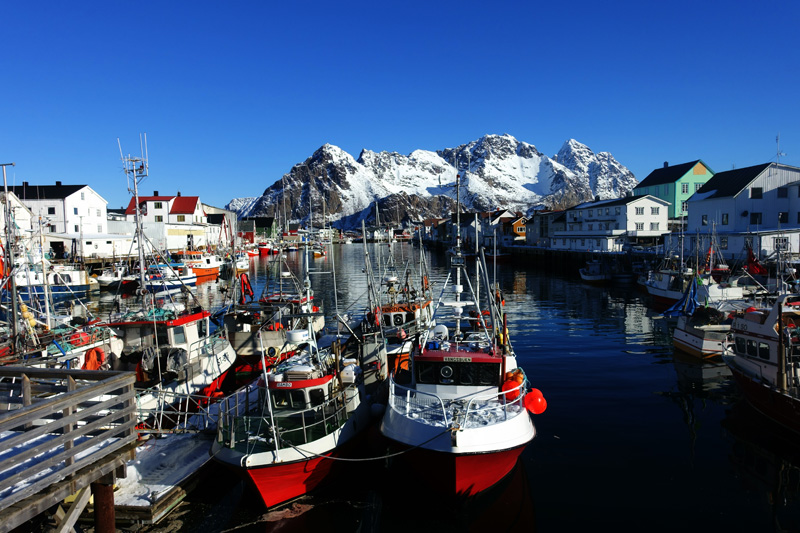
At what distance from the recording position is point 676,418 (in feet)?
56.0

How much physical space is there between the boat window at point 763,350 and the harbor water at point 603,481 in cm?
197

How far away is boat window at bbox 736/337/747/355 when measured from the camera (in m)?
18.0

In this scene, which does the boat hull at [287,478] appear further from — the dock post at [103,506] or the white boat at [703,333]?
the white boat at [703,333]

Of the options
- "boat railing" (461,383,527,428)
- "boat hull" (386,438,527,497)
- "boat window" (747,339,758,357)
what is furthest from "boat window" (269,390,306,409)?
"boat window" (747,339,758,357)

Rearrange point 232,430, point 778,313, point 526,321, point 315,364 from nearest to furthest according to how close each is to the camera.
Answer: point 232,430 → point 315,364 → point 778,313 → point 526,321

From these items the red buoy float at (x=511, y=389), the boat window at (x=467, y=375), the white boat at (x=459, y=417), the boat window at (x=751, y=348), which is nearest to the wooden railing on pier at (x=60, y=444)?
the white boat at (x=459, y=417)

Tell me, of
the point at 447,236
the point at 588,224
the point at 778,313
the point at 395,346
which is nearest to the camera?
the point at 778,313

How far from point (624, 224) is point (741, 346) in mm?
60787

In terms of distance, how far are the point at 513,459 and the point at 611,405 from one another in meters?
7.53

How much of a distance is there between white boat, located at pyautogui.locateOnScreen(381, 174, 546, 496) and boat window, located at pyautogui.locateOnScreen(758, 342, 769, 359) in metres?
8.63

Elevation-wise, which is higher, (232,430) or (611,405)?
(232,430)

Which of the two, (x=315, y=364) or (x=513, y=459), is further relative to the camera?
(x=315, y=364)

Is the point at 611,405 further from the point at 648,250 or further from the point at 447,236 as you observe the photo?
the point at 447,236

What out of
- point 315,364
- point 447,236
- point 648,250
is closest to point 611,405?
point 315,364
